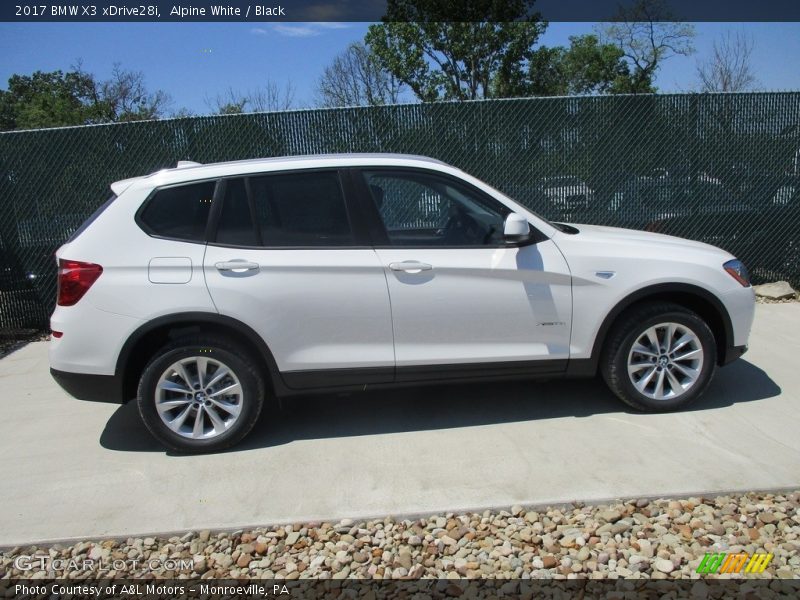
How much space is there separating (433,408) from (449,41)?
24.1m

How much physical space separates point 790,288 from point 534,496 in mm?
5925

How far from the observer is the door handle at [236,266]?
4.11 meters

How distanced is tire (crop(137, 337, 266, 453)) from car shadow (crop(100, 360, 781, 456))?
0.23 meters

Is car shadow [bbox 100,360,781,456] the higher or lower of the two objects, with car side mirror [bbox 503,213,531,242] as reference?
lower

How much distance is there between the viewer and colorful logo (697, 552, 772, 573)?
294cm

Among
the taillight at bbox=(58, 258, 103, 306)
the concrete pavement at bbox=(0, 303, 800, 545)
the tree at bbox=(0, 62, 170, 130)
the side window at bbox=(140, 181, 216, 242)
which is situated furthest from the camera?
the tree at bbox=(0, 62, 170, 130)

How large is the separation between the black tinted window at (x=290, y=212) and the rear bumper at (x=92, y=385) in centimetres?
110

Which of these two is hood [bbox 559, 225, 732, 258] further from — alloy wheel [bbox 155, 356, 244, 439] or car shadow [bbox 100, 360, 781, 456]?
alloy wheel [bbox 155, 356, 244, 439]

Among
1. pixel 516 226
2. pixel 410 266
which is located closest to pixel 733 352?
pixel 516 226

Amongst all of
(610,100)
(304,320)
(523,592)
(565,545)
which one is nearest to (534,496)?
(565,545)

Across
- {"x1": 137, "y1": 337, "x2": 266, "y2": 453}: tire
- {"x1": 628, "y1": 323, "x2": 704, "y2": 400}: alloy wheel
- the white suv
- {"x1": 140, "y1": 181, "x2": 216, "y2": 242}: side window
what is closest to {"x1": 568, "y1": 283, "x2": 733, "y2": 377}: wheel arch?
the white suv

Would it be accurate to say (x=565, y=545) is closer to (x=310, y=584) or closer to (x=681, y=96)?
(x=310, y=584)

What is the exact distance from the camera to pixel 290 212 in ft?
14.0

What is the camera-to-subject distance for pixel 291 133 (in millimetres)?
7586
